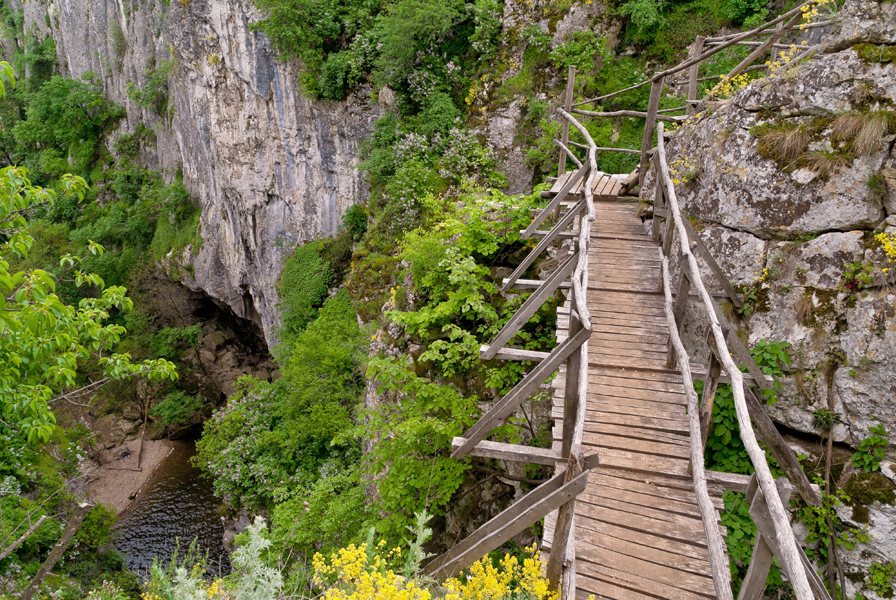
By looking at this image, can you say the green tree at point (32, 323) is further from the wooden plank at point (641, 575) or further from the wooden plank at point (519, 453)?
the wooden plank at point (641, 575)

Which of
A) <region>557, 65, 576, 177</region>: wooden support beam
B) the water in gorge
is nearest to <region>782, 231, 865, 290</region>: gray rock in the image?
<region>557, 65, 576, 177</region>: wooden support beam

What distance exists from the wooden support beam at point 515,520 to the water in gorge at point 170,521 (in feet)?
47.8

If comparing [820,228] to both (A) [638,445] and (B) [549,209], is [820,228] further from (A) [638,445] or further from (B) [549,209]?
(B) [549,209]

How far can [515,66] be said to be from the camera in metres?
13.2

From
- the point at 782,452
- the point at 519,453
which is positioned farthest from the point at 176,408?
the point at 782,452

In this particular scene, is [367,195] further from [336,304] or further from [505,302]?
[505,302]

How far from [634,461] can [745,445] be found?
132 cm

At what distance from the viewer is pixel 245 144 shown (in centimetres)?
1883

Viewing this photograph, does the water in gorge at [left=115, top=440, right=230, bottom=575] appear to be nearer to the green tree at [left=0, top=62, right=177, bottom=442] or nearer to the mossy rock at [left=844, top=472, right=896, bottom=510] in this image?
the green tree at [left=0, top=62, right=177, bottom=442]

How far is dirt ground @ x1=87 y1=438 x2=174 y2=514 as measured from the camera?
59.8ft

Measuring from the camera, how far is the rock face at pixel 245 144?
1711 centimetres

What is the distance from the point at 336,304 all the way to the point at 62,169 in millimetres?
26052

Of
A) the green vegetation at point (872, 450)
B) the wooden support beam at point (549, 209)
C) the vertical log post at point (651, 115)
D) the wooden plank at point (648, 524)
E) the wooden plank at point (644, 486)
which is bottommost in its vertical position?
the wooden plank at point (648, 524)

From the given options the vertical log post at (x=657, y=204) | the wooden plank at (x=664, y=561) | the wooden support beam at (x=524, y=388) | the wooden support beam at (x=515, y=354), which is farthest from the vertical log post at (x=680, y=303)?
the vertical log post at (x=657, y=204)
